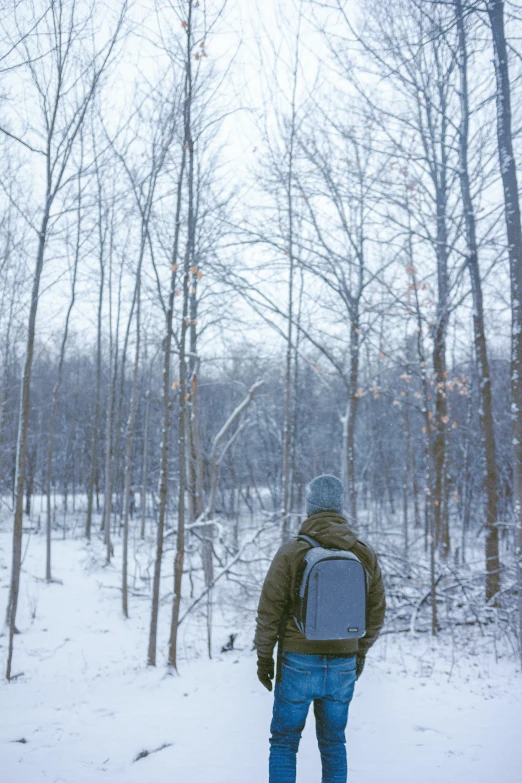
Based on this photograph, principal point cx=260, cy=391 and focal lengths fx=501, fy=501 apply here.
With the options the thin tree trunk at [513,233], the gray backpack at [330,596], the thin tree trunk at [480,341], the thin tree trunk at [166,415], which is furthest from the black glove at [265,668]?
the thin tree trunk at [480,341]

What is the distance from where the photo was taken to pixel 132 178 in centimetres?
728

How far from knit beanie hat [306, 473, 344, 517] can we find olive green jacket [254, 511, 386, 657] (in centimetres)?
8

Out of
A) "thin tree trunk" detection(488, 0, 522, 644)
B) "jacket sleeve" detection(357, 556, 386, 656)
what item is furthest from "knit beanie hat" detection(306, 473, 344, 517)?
"thin tree trunk" detection(488, 0, 522, 644)

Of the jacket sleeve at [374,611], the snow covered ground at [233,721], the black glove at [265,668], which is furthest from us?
the snow covered ground at [233,721]

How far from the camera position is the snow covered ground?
3363 mm

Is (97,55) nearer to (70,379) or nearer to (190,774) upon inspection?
(190,774)

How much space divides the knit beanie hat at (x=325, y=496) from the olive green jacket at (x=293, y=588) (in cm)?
8

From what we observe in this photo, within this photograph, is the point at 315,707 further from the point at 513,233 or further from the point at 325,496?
the point at 513,233

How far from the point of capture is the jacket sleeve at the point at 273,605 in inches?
102

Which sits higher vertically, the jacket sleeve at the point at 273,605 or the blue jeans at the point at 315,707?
the jacket sleeve at the point at 273,605

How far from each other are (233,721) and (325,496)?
262 cm

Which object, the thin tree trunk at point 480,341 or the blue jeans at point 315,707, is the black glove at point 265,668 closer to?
the blue jeans at point 315,707

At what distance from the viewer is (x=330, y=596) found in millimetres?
2516

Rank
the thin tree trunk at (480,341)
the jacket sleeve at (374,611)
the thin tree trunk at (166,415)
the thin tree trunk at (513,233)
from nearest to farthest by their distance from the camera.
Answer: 1. the jacket sleeve at (374,611)
2. the thin tree trunk at (513,233)
3. the thin tree trunk at (166,415)
4. the thin tree trunk at (480,341)
